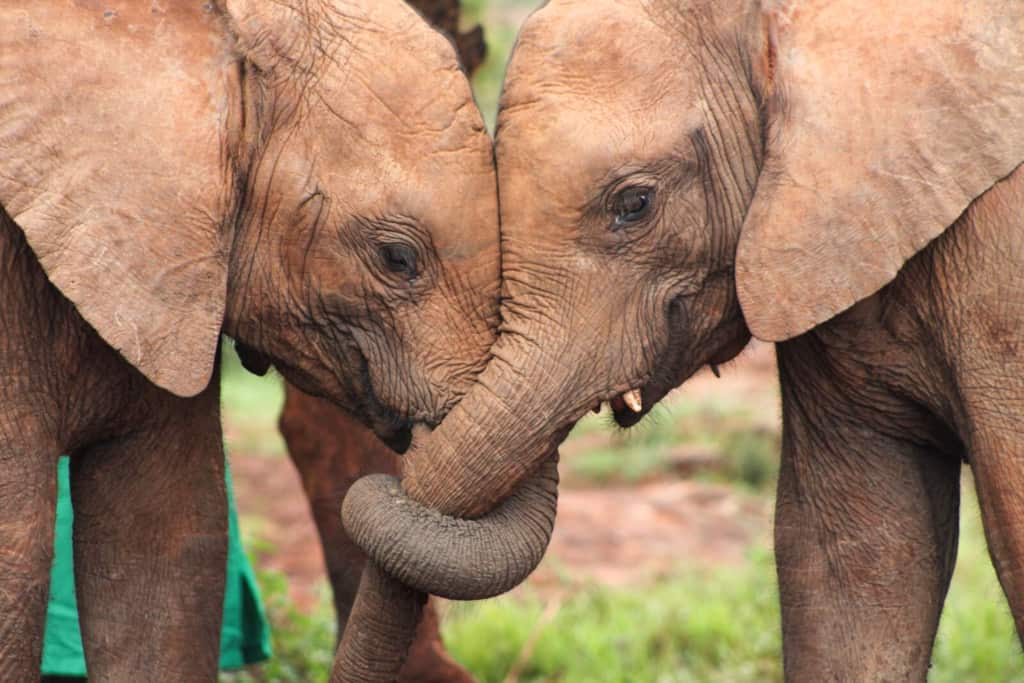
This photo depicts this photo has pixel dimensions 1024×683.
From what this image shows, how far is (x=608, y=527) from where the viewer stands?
9.63 m

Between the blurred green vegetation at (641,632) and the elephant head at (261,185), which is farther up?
the elephant head at (261,185)

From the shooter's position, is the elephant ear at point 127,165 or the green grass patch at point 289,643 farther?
the green grass patch at point 289,643

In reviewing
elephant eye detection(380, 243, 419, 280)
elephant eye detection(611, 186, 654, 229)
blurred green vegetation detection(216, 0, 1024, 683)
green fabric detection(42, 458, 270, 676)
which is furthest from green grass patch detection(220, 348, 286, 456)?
elephant eye detection(611, 186, 654, 229)

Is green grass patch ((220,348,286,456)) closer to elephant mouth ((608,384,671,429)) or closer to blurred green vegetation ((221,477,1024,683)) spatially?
blurred green vegetation ((221,477,1024,683))

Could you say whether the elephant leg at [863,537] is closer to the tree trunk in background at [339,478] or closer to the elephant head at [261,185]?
the elephant head at [261,185]

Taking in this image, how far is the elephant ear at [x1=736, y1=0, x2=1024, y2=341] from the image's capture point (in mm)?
4492

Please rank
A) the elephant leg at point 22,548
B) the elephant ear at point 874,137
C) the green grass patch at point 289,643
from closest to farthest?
the elephant ear at point 874,137 → the elephant leg at point 22,548 → the green grass patch at point 289,643

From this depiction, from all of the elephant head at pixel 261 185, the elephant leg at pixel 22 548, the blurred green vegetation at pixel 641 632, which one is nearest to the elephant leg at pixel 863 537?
the elephant head at pixel 261 185

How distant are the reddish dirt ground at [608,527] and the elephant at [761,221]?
151 inches

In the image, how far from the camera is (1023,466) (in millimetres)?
4551

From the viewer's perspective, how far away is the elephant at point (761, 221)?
451cm

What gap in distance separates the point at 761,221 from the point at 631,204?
0.30 metres

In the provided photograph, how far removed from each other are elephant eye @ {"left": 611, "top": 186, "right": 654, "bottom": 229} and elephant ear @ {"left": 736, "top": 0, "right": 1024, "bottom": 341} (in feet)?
0.87

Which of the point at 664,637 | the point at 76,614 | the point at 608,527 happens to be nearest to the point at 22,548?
the point at 76,614
